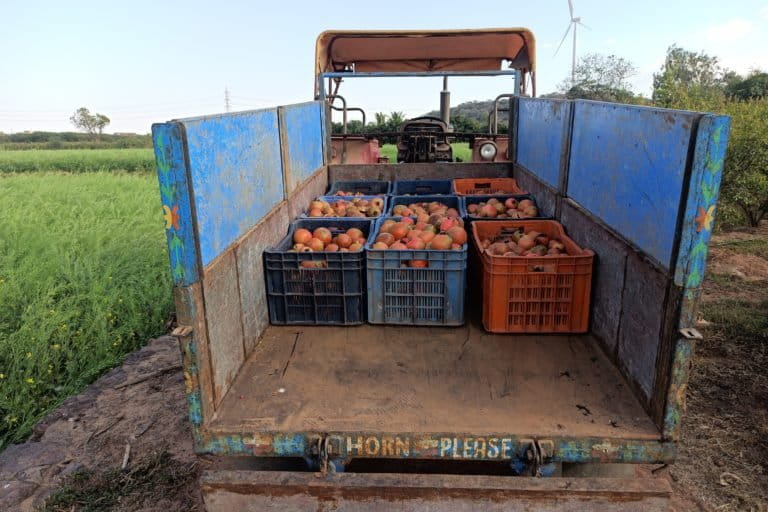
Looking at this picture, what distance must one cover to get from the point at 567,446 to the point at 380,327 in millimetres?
1483

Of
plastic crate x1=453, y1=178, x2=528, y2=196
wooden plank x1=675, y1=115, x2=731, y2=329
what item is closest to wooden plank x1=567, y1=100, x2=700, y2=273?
wooden plank x1=675, y1=115, x2=731, y2=329

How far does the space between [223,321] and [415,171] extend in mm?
4289

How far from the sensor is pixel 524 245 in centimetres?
393

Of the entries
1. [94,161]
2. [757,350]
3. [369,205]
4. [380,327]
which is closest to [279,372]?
[380,327]

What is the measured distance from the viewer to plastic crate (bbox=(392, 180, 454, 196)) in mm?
6375

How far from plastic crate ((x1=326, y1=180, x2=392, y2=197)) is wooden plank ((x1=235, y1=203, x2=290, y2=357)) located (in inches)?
108

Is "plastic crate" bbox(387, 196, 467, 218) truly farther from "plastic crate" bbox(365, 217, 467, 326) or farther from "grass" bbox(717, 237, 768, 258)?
"grass" bbox(717, 237, 768, 258)

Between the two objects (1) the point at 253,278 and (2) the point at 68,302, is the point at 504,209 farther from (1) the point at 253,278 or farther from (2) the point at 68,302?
(2) the point at 68,302

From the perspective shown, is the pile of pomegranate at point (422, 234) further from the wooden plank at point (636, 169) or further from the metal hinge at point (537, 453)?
the metal hinge at point (537, 453)

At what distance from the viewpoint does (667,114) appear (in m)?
2.35

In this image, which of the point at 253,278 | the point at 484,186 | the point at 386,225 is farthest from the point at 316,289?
the point at 484,186

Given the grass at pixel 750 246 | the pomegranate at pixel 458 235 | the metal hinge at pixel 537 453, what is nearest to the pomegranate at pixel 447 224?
the pomegranate at pixel 458 235

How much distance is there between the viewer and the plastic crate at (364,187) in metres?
6.46

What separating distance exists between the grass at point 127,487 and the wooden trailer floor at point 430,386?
4.01 feet
